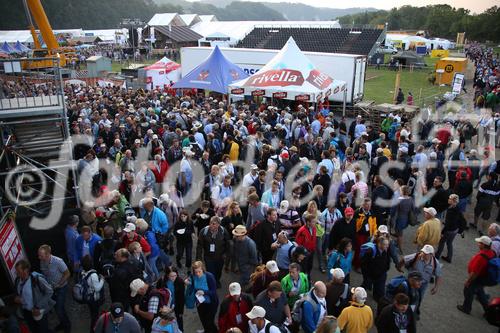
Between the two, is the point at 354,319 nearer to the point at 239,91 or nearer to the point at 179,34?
the point at 239,91

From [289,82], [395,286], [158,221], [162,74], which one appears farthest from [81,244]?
[162,74]

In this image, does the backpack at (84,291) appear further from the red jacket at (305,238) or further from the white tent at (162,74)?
the white tent at (162,74)

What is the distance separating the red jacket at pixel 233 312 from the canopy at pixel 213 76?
11.8 metres

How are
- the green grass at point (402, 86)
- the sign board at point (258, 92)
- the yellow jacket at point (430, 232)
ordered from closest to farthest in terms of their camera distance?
the yellow jacket at point (430, 232), the sign board at point (258, 92), the green grass at point (402, 86)

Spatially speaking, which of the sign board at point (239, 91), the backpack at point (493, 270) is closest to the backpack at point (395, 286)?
the backpack at point (493, 270)

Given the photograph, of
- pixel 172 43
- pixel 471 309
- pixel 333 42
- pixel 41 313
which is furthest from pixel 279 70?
pixel 172 43

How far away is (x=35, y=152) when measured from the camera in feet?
24.8

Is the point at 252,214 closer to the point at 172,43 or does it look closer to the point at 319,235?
the point at 319,235

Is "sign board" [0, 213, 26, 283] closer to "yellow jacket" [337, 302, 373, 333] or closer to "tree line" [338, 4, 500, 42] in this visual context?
"yellow jacket" [337, 302, 373, 333]

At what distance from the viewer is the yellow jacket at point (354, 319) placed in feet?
13.3

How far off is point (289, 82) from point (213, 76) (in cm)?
331

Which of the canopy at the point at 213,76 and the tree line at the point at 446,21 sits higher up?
the tree line at the point at 446,21

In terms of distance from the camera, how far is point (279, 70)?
1465cm

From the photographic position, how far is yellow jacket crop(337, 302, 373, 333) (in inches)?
159
